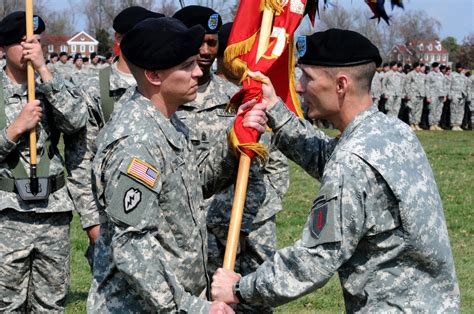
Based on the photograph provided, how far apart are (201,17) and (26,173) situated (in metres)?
1.50

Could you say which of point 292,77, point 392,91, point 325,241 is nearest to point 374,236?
point 325,241

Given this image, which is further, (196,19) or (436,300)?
(196,19)

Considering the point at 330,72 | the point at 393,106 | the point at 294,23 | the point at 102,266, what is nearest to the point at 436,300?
the point at 330,72

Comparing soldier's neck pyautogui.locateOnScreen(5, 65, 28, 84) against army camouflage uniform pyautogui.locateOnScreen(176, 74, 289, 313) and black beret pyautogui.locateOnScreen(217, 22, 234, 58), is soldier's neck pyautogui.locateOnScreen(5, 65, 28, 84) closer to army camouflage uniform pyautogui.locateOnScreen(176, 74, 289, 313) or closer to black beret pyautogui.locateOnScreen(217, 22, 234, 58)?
army camouflage uniform pyautogui.locateOnScreen(176, 74, 289, 313)

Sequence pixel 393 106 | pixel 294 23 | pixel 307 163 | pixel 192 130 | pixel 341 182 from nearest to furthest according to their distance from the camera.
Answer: pixel 341 182, pixel 307 163, pixel 294 23, pixel 192 130, pixel 393 106

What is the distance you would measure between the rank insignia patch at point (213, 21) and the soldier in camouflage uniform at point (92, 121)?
352 millimetres

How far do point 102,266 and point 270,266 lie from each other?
77cm

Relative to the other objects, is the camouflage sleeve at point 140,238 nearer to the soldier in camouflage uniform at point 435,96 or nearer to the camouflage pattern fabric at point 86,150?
the camouflage pattern fabric at point 86,150

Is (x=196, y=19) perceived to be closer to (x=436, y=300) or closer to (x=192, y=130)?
(x=192, y=130)

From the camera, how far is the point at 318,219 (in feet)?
12.5

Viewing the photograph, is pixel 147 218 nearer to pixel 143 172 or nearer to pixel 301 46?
pixel 143 172

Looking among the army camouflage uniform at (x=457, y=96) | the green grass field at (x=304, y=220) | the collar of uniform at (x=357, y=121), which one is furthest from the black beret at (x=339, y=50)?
the army camouflage uniform at (x=457, y=96)

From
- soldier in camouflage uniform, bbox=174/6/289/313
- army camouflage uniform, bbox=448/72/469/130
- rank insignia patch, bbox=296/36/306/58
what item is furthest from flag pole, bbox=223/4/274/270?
army camouflage uniform, bbox=448/72/469/130

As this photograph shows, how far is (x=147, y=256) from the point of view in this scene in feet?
12.7
